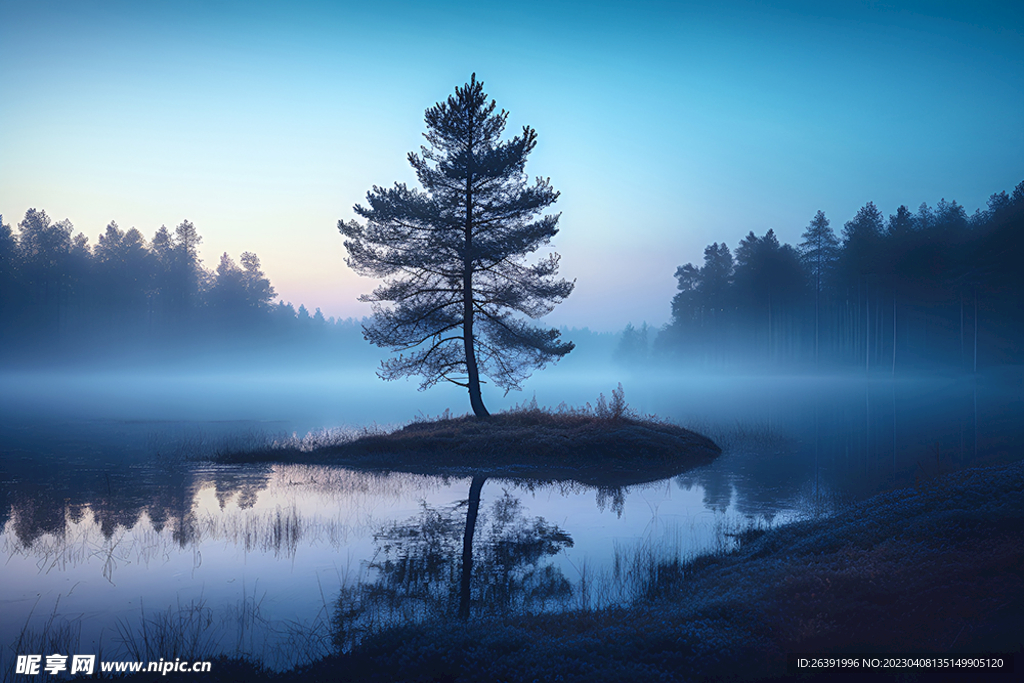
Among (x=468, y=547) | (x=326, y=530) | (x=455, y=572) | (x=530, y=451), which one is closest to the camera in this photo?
(x=455, y=572)

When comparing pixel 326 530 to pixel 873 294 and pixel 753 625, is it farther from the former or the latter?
pixel 873 294

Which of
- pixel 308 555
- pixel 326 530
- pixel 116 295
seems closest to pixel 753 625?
pixel 308 555

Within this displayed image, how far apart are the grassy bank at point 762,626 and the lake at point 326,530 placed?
97 centimetres

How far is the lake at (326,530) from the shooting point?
6797 mm

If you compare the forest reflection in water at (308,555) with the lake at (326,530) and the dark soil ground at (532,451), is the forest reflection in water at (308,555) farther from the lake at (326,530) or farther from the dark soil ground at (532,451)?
the dark soil ground at (532,451)

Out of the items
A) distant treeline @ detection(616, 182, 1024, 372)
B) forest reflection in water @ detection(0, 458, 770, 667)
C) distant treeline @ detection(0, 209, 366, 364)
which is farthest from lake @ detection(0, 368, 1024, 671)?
distant treeline @ detection(0, 209, 366, 364)

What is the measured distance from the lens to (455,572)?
8.25 meters

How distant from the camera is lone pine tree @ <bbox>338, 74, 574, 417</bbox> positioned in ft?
75.0

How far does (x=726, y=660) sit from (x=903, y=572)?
2.83 meters

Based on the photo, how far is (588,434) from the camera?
1986cm

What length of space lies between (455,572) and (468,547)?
1306 mm

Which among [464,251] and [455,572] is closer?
[455,572]

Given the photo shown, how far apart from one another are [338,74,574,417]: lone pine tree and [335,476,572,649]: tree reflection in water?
494 inches

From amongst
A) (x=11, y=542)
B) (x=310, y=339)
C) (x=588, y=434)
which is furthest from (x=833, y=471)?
(x=310, y=339)
